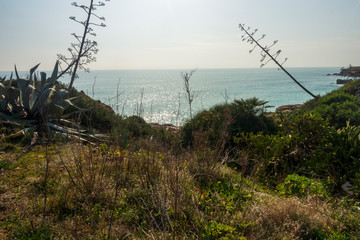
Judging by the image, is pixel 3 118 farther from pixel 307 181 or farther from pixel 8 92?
pixel 307 181

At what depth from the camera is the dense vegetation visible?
270cm

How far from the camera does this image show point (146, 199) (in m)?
3.30

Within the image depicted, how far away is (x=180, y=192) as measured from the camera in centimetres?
312

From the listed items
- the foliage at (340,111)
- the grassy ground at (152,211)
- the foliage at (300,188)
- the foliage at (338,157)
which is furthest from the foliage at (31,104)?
the foliage at (340,111)

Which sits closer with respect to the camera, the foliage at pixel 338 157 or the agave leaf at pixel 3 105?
the foliage at pixel 338 157

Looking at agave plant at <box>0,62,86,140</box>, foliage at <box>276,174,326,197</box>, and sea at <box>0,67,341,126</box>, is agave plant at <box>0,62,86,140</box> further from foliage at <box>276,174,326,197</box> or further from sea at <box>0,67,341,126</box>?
foliage at <box>276,174,326,197</box>

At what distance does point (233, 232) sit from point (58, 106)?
5.22 metres

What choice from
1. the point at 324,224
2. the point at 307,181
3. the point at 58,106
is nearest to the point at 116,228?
the point at 324,224

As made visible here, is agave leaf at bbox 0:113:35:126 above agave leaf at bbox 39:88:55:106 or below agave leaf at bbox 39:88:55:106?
below

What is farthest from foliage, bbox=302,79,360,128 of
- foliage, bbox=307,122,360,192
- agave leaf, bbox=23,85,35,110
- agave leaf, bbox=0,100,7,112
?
agave leaf, bbox=0,100,7,112

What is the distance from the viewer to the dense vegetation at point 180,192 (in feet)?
8.86

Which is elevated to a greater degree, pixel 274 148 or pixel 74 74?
pixel 74 74

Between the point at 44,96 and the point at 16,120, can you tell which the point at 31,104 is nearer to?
the point at 44,96

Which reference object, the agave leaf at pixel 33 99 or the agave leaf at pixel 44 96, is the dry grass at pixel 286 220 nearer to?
the agave leaf at pixel 44 96
